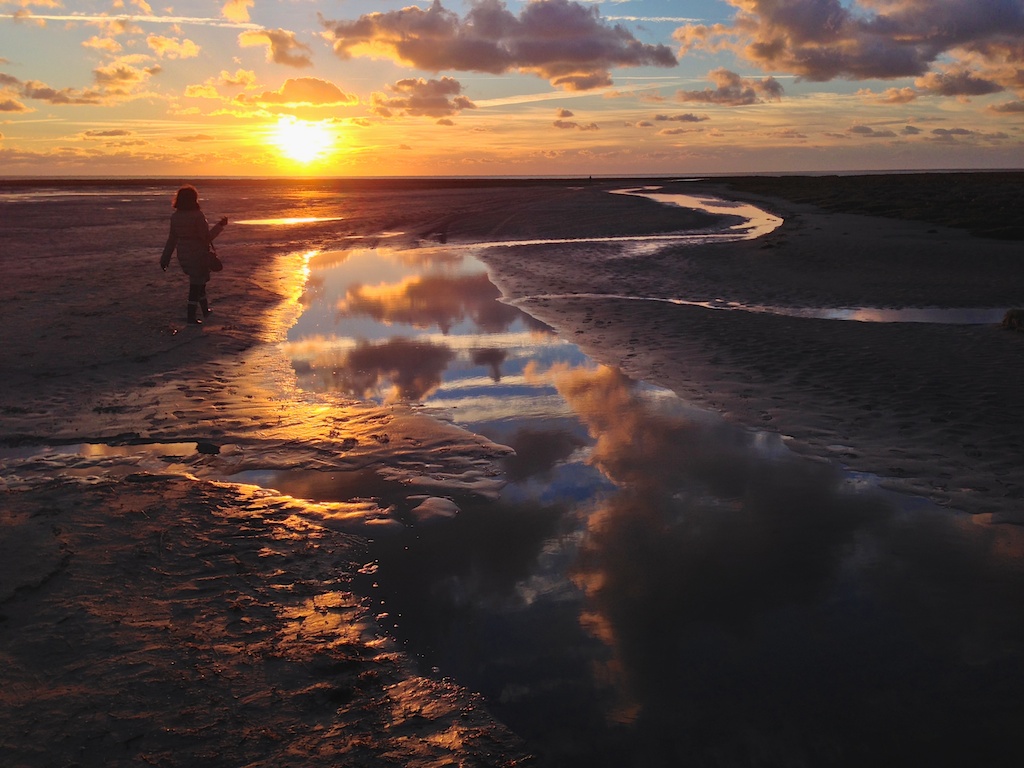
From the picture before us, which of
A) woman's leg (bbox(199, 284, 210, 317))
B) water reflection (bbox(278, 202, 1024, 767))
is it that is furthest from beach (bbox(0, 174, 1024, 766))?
woman's leg (bbox(199, 284, 210, 317))

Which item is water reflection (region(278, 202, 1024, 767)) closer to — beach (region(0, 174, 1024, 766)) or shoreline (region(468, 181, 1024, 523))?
beach (region(0, 174, 1024, 766))

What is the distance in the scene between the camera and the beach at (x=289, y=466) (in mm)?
3818

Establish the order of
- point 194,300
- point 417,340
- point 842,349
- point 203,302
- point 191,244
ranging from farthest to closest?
point 203,302 → point 194,300 → point 191,244 → point 417,340 → point 842,349

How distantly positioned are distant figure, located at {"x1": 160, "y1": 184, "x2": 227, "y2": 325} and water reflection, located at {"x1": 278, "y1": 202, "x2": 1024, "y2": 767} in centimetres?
768

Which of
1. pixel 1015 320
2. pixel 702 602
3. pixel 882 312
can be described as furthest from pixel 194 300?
pixel 1015 320

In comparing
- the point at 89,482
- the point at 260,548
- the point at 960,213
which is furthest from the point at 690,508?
the point at 960,213

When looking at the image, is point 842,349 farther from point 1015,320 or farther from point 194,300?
point 194,300

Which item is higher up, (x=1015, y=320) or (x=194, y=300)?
(x=194, y=300)

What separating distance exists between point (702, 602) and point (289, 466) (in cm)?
408

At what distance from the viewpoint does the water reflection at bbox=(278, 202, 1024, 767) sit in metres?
3.77

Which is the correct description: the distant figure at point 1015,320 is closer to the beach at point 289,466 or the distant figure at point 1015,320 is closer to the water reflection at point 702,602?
the beach at point 289,466

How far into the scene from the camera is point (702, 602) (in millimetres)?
4898

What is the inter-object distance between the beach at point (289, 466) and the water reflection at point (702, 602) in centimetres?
16

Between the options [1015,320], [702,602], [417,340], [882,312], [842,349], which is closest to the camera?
[702,602]
